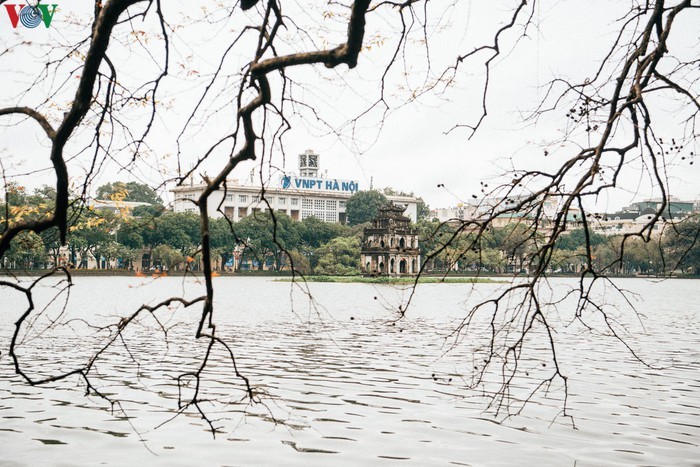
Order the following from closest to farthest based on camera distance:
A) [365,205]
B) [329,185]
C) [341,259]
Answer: [341,259]
[365,205]
[329,185]

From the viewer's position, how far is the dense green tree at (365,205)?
131125mm

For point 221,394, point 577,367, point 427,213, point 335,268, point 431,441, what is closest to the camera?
point 431,441

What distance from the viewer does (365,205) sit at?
431 ft

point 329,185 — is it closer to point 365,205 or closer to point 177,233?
point 365,205

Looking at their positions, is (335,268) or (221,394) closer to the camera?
(221,394)

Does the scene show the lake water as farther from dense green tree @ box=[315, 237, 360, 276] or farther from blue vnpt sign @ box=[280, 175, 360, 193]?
blue vnpt sign @ box=[280, 175, 360, 193]

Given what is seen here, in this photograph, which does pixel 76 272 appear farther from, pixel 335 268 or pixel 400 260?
pixel 400 260

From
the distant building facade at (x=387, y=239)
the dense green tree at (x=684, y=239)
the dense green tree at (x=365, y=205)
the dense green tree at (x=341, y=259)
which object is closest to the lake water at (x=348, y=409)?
the dense green tree at (x=684, y=239)

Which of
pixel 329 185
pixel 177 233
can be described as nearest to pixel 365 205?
pixel 329 185

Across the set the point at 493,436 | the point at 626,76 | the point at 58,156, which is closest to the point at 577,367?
the point at 493,436

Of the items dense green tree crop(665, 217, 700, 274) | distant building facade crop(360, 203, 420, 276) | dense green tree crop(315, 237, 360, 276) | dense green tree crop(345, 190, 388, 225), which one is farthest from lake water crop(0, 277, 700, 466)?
dense green tree crop(345, 190, 388, 225)

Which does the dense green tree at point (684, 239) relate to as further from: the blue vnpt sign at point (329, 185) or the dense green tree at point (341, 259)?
the blue vnpt sign at point (329, 185)

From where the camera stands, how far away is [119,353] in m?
19.7

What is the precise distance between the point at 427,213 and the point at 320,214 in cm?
3115
